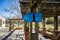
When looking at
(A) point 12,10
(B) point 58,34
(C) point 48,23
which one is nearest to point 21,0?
(B) point 58,34

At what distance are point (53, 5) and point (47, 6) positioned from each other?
1.03 ft

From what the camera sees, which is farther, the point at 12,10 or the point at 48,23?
the point at 48,23

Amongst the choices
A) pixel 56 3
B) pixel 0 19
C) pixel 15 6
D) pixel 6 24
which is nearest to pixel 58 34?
pixel 56 3

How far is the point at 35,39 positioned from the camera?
18.2 feet

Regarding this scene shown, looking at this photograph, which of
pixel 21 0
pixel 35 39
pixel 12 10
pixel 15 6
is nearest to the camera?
pixel 35 39

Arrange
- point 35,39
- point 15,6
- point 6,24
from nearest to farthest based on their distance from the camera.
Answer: point 35,39 → point 15,6 → point 6,24

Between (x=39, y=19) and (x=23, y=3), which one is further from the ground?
(x=23, y=3)

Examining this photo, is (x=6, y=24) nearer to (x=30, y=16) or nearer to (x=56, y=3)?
(x=56, y=3)

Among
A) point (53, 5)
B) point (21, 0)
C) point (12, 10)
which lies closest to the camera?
point (21, 0)

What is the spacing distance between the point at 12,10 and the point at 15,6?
155cm

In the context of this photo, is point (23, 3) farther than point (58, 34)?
Yes

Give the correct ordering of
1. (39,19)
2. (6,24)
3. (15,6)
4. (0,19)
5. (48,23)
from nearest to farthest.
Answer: (39,19)
(15,6)
(48,23)
(6,24)
(0,19)

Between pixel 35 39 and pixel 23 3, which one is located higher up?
pixel 23 3

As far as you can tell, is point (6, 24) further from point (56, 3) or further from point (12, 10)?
point (56, 3)
